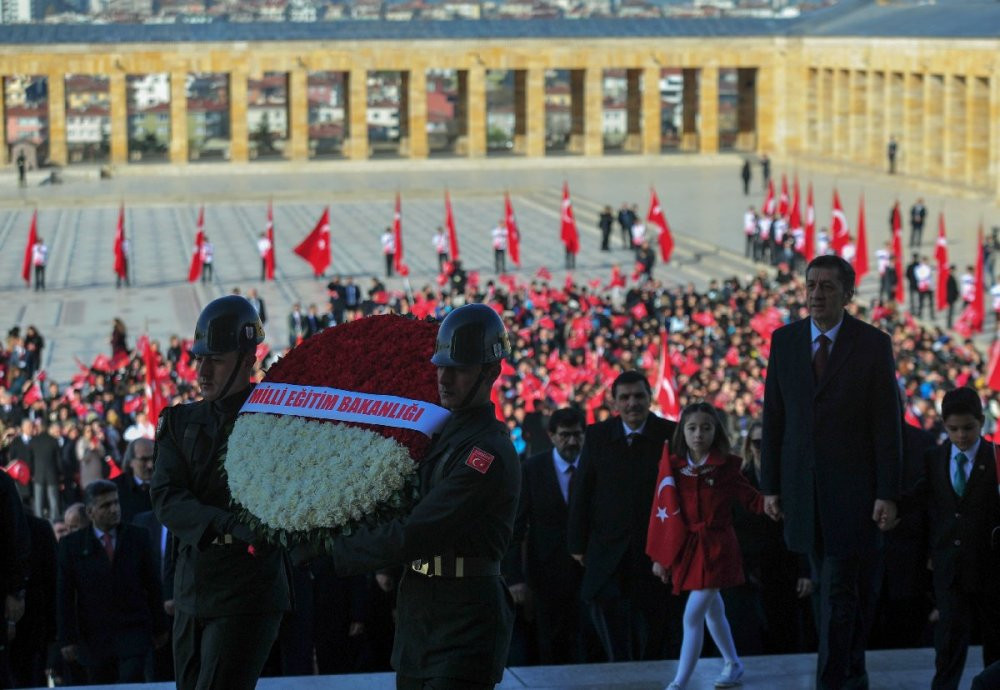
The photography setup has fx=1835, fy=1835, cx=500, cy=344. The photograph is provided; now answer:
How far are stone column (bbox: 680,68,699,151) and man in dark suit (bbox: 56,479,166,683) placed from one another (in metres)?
54.9

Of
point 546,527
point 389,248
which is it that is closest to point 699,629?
point 546,527

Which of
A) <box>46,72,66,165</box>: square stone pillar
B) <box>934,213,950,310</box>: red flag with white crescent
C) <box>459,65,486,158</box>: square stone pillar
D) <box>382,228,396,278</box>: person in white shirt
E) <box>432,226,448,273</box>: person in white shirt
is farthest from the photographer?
<box>459,65,486,158</box>: square stone pillar

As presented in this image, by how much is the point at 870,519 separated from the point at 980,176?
41.6 meters

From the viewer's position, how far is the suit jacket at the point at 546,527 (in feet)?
26.1

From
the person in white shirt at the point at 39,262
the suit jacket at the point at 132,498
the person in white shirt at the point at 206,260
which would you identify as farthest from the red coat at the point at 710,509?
the person in white shirt at the point at 39,262

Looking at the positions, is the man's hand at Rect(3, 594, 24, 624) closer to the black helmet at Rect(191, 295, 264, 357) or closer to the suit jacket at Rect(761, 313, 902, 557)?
the black helmet at Rect(191, 295, 264, 357)

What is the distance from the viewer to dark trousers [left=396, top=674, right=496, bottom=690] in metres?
4.91

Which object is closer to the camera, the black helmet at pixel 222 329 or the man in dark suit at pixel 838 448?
the black helmet at pixel 222 329

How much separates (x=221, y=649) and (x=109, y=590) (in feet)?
6.85

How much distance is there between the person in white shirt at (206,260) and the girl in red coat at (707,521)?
24.5m

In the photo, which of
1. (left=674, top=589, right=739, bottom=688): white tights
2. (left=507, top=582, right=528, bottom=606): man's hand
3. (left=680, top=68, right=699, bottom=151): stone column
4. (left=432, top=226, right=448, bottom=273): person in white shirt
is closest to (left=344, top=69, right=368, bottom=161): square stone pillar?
(left=680, top=68, right=699, bottom=151): stone column

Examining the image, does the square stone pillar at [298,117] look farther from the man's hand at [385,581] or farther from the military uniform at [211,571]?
the military uniform at [211,571]

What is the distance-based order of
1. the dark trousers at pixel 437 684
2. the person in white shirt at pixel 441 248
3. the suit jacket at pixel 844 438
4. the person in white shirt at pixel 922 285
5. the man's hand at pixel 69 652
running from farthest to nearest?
1. the person in white shirt at pixel 441 248
2. the person in white shirt at pixel 922 285
3. the man's hand at pixel 69 652
4. the suit jacket at pixel 844 438
5. the dark trousers at pixel 437 684

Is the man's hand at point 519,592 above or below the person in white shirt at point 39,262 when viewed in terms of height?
above
